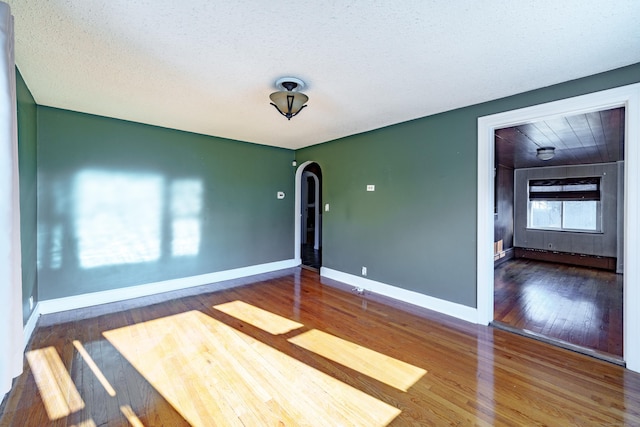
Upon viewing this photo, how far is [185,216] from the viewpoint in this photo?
166 inches

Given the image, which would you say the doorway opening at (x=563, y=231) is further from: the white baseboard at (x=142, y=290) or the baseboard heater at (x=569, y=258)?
the white baseboard at (x=142, y=290)

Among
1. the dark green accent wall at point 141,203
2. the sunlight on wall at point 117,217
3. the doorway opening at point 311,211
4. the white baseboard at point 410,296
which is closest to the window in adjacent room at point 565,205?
the white baseboard at point 410,296

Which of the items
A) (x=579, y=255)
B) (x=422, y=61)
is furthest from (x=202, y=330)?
(x=579, y=255)

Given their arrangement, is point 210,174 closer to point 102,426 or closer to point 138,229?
point 138,229

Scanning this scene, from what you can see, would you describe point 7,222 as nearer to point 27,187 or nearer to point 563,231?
point 27,187

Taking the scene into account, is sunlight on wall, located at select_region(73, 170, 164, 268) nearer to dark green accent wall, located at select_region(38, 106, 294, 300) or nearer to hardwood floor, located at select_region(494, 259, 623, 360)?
dark green accent wall, located at select_region(38, 106, 294, 300)

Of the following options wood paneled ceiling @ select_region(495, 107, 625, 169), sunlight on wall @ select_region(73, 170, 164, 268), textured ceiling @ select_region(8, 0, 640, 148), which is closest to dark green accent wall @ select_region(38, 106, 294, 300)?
sunlight on wall @ select_region(73, 170, 164, 268)

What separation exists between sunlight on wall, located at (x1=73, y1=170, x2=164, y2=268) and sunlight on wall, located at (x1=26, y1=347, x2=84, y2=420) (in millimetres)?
1399

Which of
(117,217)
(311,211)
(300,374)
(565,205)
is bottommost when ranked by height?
(300,374)

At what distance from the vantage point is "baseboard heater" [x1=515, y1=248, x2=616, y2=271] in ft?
18.9

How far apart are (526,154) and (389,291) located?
404cm

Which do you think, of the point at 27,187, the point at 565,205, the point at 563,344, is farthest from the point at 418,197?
the point at 565,205

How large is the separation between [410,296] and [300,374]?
6.81 ft

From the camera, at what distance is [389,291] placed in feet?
12.9
